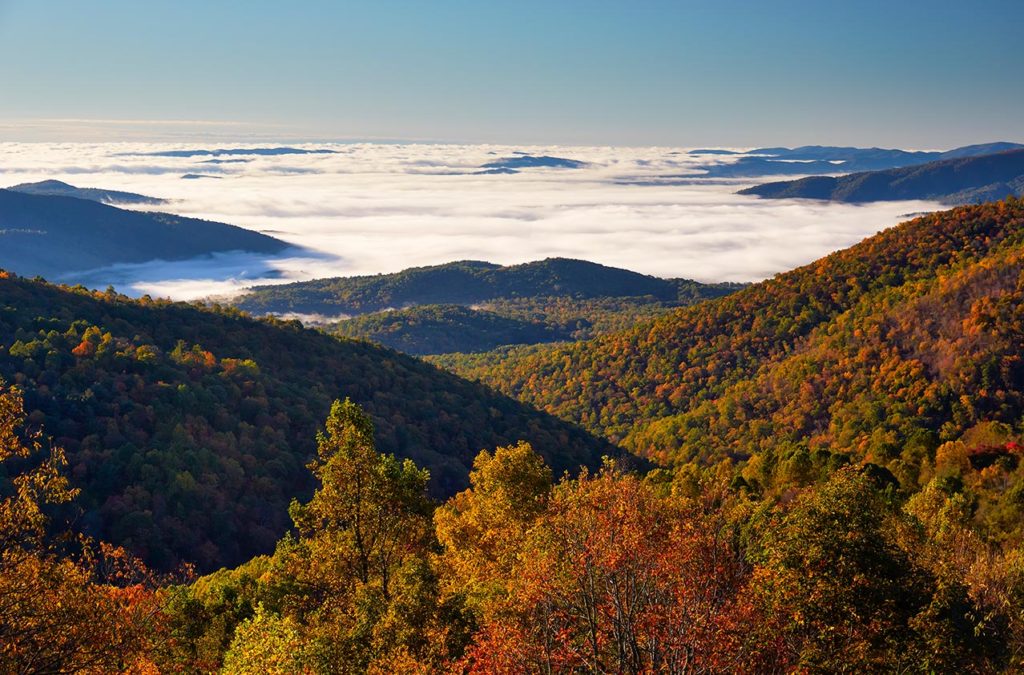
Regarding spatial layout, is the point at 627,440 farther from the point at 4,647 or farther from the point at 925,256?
the point at 4,647

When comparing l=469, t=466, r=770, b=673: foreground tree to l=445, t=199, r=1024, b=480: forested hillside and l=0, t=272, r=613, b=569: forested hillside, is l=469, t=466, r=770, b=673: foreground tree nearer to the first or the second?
l=445, t=199, r=1024, b=480: forested hillside

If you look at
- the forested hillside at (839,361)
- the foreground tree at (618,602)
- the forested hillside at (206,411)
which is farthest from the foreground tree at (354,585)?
the forested hillside at (839,361)

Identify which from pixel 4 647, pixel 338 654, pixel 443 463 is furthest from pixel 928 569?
pixel 443 463

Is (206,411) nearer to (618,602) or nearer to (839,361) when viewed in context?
(618,602)

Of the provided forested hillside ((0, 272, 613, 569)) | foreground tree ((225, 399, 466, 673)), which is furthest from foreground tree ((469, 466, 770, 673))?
forested hillside ((0, 272, 613, 569))

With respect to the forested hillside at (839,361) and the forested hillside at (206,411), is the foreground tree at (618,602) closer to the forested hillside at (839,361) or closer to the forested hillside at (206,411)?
the forested hillside at (839,361)

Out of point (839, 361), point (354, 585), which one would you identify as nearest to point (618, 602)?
point (354, 585)
